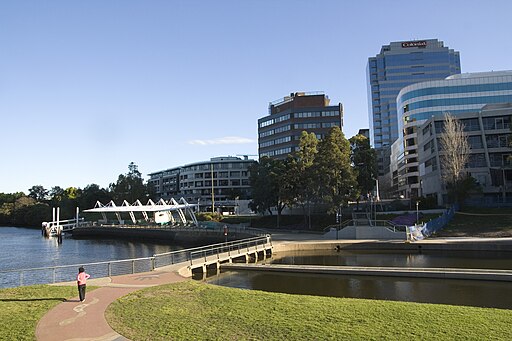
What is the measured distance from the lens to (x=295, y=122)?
428 feet

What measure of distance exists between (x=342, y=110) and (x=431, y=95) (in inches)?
1527

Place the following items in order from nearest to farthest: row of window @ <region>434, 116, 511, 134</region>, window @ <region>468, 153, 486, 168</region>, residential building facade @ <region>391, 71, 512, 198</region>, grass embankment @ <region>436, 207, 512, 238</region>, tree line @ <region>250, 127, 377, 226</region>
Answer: grass embankment @ <region>436, 207, 512, 238</region> < tree line @ <region>250, 127, 377, 226</region> < row of window @ <region>434, 116, 511, 134</region> < window @ <region>468, 153, 486, 168</region> < residential building facade @ <region>391, 71, 512, 198</region>

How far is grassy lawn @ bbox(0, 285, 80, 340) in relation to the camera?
1371cm

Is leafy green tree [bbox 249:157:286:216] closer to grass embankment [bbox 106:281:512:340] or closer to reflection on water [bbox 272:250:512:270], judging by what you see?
reflection on water [bbox 272:250:512:270]

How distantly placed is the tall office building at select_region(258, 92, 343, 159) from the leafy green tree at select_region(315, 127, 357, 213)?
66708 mm

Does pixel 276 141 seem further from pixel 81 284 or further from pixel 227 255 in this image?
pixel 81 284

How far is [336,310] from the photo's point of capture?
16.1 meters

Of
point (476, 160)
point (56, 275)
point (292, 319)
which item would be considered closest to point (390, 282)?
point (292, 319)

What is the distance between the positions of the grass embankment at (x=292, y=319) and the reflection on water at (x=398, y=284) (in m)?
5.69

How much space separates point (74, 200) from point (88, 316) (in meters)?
133

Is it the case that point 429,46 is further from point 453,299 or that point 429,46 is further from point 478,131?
point 453,299

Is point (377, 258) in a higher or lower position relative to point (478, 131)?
lower

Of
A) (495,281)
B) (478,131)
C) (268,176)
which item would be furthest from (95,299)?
(478,131)

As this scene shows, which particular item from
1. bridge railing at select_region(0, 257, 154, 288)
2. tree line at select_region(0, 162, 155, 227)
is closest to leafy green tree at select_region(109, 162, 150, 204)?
tree line at select_region(0, 162, 155, 227)
